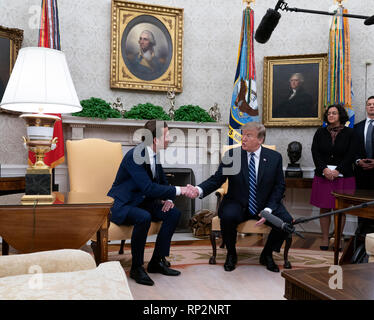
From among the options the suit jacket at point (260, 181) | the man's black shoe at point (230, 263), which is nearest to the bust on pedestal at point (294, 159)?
the suit jacket at point (260, 181)

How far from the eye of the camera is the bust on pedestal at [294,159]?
556cm

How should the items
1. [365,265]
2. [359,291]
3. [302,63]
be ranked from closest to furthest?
[359,291], [365,265], [302,63]

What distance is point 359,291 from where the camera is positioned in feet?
4.81

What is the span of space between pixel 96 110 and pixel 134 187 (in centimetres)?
211

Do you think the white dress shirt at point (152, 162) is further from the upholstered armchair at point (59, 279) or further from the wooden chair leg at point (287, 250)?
the upholstered armchair at point (59, 279)

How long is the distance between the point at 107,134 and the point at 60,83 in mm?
2865

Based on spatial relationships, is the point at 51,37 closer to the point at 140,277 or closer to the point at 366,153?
the point at 140,277

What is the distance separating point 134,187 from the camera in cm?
326

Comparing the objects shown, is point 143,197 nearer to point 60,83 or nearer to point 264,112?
point 60,83

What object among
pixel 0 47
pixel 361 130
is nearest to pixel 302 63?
pixel 361 130

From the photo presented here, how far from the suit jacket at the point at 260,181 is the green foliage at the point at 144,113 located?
1815 mm

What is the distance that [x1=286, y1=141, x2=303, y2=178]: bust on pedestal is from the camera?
5562 mm

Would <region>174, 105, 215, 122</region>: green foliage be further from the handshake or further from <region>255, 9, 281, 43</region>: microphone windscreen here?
the handshake

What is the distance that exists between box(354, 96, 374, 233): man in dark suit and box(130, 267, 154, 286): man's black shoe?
3.00 meters
